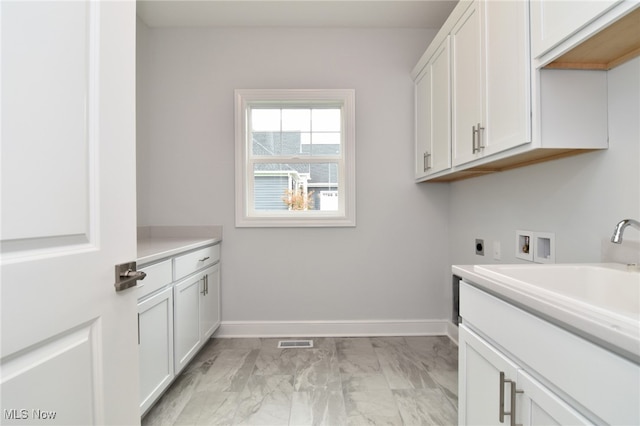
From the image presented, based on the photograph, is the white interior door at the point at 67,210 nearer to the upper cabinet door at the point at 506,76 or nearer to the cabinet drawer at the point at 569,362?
the cabinet drawer at the point at 569,362

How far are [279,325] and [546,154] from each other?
2.32 m

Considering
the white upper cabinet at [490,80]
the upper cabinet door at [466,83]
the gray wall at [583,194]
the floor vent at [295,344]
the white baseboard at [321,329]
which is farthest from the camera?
the white baseboard at [321,329]

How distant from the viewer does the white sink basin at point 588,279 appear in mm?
960

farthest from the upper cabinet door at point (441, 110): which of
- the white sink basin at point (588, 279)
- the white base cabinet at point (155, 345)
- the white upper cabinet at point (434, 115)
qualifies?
the white base cabinet at point (155, 345)

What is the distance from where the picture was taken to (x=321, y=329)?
2.82 meters

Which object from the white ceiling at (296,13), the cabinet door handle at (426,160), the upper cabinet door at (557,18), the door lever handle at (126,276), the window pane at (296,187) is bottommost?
the door lever handle at (126,276)

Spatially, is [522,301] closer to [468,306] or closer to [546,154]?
[468,306]

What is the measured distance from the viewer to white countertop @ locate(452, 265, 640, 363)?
559 millimetres

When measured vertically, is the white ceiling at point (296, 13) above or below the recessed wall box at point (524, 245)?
above

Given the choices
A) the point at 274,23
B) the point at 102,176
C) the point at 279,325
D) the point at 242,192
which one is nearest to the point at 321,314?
the point at 279,325

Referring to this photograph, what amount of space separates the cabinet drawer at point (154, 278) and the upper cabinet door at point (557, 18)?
1917mm

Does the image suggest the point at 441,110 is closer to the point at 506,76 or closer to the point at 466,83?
the point at 466,83

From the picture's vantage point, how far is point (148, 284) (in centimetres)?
160

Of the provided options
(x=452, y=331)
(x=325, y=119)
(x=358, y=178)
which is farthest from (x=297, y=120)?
(x=452, y=331)
